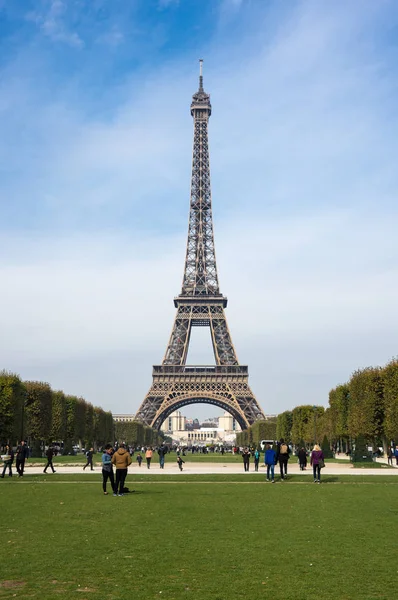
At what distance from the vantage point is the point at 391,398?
220 feet

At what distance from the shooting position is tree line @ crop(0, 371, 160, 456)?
6925 centimetres

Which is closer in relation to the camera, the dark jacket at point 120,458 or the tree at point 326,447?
the dark jacket at point 120,458

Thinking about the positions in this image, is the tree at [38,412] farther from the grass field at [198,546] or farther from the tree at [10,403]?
the grass field at [198,546]

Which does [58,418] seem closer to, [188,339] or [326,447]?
[326,447]

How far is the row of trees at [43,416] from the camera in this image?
2717 inches

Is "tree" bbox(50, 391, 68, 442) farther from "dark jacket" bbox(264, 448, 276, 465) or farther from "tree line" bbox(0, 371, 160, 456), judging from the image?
"dark jacket" bbox(264, 448, 276, 465)

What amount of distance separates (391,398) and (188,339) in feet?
234

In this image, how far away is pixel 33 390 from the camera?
265 feet

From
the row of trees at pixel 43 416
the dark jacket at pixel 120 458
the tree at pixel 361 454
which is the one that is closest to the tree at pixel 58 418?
the row of trees at pixel 43 416

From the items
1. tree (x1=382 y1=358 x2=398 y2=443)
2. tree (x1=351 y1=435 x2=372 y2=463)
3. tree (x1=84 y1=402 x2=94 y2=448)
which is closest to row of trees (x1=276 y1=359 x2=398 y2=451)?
tree (x1=382 y1=358 x2=398 y2=443)

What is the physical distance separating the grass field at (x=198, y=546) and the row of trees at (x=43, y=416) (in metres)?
43.8

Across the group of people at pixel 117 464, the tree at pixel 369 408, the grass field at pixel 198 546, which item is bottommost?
the grass field at pixel 198 546

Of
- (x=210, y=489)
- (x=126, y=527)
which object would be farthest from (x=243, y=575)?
(x=210, y=489)

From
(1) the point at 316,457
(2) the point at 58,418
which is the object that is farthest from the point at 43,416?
(1) the point at 316,457
